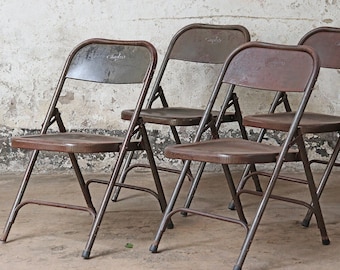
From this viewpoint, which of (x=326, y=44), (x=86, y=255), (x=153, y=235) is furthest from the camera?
(x=326, y=44)

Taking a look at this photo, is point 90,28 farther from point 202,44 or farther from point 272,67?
point 272,67

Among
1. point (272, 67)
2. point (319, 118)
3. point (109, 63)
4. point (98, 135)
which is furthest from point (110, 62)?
point (319, 118)

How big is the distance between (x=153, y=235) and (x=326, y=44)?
1692mm

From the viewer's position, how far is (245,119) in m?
4.37

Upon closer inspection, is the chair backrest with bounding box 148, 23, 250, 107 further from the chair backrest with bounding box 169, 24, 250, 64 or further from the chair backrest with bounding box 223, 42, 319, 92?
the chair backrest with bounding box 223, 42, 319, 92

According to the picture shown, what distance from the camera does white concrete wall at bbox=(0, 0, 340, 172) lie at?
5.68m

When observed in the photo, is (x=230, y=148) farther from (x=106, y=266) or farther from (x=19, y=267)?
(x=19, y=267)

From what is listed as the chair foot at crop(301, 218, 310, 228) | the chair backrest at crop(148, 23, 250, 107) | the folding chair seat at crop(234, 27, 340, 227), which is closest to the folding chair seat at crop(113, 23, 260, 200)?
the chair backrest at crop(148, 23, 250, 107)

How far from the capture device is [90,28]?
5.72m

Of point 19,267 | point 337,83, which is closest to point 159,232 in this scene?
point 19,267

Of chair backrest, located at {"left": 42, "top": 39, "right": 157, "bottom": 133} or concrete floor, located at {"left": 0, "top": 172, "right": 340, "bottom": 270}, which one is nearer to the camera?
concrete floor, located at {"left": 0, "top": 172, "right": 340, "bottom": 270}

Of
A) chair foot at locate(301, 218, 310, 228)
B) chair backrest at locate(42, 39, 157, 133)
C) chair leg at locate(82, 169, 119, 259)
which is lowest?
chair foot at locate(301, 218, 310, 228)

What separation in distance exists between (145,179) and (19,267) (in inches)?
81.7

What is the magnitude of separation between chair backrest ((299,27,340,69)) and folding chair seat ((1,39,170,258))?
1.21 metres
